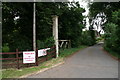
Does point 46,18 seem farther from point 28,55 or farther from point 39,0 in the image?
point 28,55

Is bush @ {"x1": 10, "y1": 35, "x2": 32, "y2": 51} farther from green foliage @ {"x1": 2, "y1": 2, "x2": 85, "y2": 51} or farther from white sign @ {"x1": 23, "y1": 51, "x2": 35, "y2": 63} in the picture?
white sign @ {"x1": 23, "y1": 51, "x2": 35, "y2": 63}

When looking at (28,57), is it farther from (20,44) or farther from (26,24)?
(26,24)

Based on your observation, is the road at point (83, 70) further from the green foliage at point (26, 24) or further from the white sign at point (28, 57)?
the green foliage at point (26, 24)

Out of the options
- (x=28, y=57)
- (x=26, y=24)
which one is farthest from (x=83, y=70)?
(x=26, y=24)

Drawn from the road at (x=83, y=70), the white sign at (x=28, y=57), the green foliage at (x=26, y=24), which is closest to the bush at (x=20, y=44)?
the green foliage at (x=26, y=24)

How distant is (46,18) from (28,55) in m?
4.26

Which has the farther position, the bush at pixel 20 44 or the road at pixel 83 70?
the bush at pixel 20 44

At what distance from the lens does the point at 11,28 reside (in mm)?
12039

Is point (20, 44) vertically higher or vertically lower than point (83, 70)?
higher

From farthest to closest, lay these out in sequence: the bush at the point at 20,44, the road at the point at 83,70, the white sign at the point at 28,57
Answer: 1. the bush at the point at 20,44
2. the white sign at the point at 28,57
3. the road at the point at 83,70

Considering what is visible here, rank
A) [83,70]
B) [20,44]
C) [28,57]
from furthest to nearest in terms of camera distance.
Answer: [20,44] < [28,57] < [83,70]

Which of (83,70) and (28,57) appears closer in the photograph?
(83,70)

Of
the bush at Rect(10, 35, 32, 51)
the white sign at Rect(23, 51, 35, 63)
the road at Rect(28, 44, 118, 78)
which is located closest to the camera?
the road at Rect(28, 44, 118, 78)

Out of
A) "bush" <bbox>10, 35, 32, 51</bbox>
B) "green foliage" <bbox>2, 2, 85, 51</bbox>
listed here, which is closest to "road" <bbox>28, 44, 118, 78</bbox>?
"green foliage" <bbox>2, 2, 85, 51</bbox>
